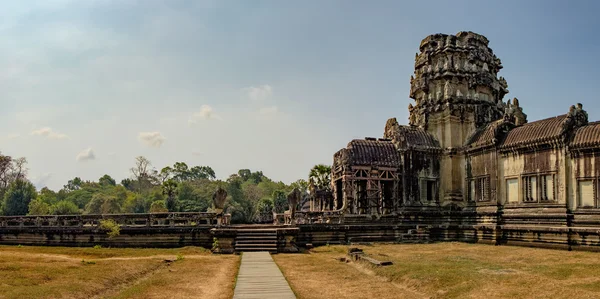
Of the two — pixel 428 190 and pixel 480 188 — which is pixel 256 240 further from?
pixel 480 188

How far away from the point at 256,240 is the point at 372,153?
12487 mm

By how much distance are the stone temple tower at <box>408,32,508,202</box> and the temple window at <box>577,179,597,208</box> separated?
9600 millimetres

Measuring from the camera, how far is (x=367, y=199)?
35.0 meters

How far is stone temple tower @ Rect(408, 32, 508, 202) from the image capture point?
3609 centimetres

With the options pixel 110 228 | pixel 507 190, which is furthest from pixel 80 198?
pixel 507 190

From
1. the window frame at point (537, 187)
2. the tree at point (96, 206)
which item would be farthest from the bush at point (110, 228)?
the tree at point (96, 206)

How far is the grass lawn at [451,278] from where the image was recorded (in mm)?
13000

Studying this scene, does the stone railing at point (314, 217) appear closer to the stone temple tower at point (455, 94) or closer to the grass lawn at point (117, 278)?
the stone temple tower at point (455, 94)

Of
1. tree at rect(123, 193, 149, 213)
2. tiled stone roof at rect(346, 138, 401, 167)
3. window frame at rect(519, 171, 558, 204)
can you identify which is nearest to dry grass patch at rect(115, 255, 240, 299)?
tiled stone roof at rect(346, 138, 401, 167)

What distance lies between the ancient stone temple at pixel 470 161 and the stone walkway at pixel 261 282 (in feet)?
47.0

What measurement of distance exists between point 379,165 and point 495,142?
25.9 feet

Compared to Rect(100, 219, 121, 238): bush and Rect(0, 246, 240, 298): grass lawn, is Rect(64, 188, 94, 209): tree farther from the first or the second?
Rect(0, 246, 240, 298): grass lawn

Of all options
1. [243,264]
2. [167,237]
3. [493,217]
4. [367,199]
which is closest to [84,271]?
[243,264]

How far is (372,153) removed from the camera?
35.4m
